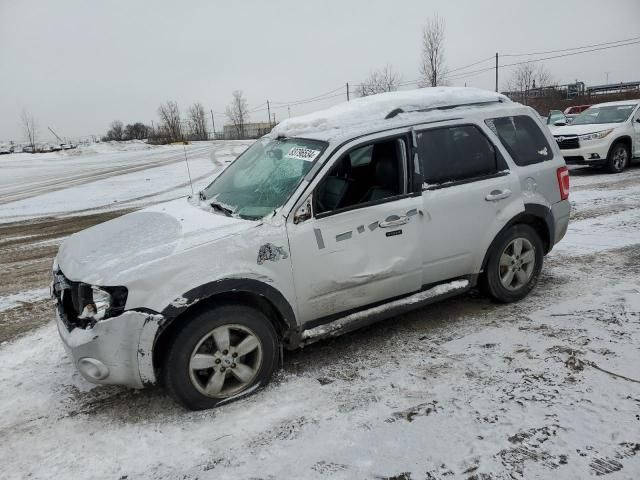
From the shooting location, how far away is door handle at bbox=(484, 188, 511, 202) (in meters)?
4.14

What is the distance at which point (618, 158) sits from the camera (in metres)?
12.1

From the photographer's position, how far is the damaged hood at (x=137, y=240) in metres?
3.03

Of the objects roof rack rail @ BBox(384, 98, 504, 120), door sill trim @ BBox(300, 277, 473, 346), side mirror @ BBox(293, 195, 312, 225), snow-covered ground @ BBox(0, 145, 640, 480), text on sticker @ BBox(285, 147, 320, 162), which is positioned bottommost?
snow-covered ground @ BBox(0, 145, 640, 480)

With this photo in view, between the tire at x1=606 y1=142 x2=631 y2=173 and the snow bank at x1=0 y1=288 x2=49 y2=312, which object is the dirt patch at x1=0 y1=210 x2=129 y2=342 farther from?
the tire at x1=606 y1=142 x2=631 y2=173

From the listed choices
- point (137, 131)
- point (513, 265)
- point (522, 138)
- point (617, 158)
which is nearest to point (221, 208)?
point (513, 265)

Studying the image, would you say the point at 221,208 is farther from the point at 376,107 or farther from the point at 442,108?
the point at 442,108

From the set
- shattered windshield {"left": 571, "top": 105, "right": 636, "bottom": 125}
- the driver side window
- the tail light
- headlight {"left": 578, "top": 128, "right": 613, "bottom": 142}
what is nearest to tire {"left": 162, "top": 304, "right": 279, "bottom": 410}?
the driver side window

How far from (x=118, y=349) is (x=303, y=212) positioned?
1.46 meters

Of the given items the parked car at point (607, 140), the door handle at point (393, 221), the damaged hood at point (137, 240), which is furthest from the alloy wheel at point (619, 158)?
the damaged hood at point (137, 240)

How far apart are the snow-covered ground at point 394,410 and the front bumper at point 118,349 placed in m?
0.37

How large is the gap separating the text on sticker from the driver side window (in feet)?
0.67

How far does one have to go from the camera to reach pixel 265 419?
3.08 m

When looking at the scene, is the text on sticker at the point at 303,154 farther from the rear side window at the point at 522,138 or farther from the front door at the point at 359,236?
the rear side window at the point at 522,138

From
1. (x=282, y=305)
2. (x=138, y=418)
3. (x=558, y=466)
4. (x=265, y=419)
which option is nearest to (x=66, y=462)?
(x=138, y=418)
